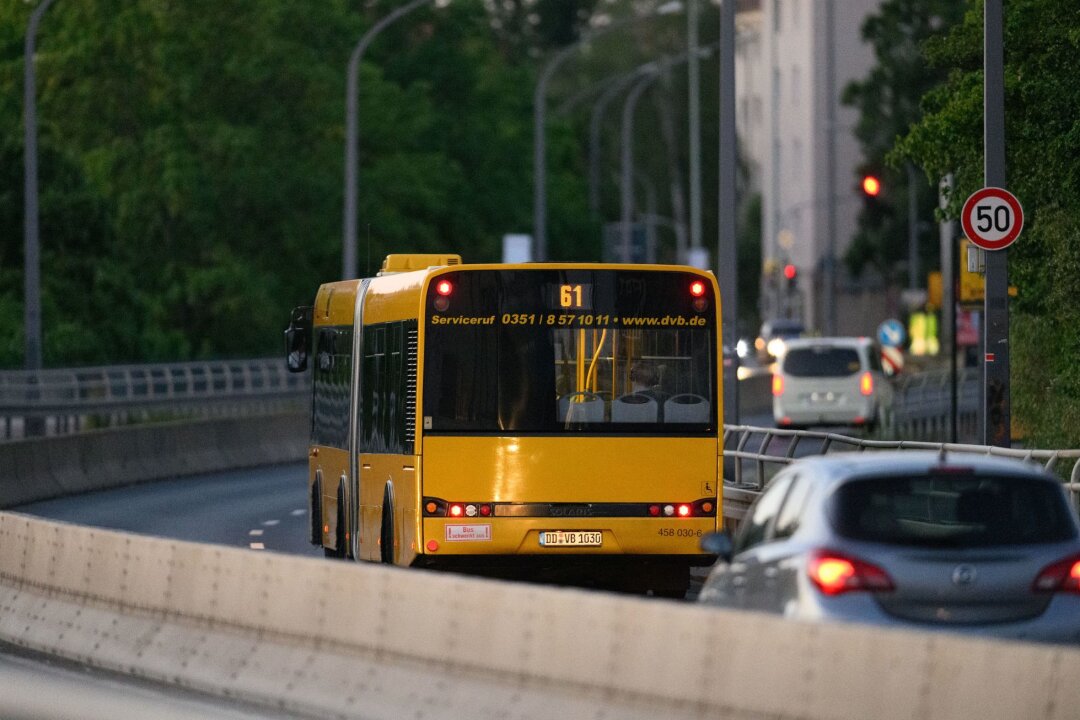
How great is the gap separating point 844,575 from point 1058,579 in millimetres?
868

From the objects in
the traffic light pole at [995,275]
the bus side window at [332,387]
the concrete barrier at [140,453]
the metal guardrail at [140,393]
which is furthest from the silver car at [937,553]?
the metal guardrail at [140,393]

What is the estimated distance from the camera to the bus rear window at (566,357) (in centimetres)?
1914

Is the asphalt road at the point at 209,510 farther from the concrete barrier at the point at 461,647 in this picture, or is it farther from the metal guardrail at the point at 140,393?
the metal guardrail at the point at 140,393

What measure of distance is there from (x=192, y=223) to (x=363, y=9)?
15.3 m

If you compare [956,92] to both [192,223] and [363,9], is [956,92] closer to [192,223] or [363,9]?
[192,223]

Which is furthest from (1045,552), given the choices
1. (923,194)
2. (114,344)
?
(923,194)

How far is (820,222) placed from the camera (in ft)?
369

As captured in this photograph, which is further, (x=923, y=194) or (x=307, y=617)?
(x=923, y=194)

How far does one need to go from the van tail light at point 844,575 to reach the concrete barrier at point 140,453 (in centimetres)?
2282

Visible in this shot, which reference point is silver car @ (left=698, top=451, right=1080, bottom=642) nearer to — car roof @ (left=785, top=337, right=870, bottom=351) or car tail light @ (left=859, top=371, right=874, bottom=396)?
car tail light @ (left=859, top=371, right=874, bottom=396)

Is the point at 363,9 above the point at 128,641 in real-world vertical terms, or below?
above

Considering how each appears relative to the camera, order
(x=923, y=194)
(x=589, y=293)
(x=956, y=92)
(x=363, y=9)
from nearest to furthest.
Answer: (x=589, y=293)
(x=956, y=92)
(x=363, y=9)
(x=923, y=194)

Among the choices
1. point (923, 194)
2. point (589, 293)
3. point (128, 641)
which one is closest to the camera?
point (128, 641)

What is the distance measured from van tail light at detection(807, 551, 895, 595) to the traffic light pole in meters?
13.2
